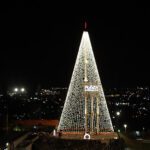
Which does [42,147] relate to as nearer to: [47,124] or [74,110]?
[74,110]

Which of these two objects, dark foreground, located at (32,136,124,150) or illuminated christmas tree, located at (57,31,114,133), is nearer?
dark foreground, located at (32,136,124,150)

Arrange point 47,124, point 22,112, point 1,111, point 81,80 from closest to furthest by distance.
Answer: point 81,80 < point 47,124 < point 1,111 < point 22,112

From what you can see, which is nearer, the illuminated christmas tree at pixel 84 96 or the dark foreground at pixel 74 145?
the dark foreground at pixel 74 145

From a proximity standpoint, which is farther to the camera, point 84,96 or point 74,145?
point 84,96

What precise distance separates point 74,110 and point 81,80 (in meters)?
2.25

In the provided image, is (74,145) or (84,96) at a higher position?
(84,96)

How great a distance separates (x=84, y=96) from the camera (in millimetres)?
37125

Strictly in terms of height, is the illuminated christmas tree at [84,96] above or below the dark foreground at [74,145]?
above

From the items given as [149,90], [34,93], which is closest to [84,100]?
[34,93]

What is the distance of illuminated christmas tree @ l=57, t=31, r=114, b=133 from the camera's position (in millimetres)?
33688

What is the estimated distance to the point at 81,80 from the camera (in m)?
35.5

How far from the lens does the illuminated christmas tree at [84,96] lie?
3369cm

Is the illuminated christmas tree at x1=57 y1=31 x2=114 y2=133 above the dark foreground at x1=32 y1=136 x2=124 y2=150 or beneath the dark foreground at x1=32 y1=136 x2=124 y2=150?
above

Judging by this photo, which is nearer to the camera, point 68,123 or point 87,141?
point 87,141
